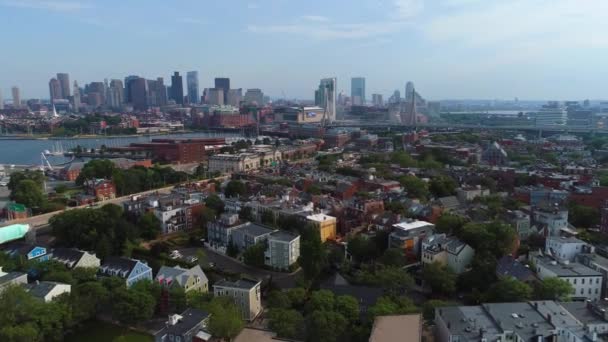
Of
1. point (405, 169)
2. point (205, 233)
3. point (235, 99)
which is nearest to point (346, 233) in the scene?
point (205, 233)

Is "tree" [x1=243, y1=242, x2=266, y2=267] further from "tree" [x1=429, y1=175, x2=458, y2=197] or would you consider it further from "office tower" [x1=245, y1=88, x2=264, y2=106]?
"office tower" [x1=245, y1=88, x2=264, y2=106]

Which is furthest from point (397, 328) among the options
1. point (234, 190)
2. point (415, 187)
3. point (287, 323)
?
point (234, 190)

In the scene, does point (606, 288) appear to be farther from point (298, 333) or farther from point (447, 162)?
point (447, 162)

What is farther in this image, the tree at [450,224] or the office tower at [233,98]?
the office tower at [233,98]

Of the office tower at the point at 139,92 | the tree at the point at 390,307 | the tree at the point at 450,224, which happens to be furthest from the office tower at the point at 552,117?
the office tower at the point at 139,92

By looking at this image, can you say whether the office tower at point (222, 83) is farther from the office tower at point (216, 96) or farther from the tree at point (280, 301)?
the tree at point (280, 301)
